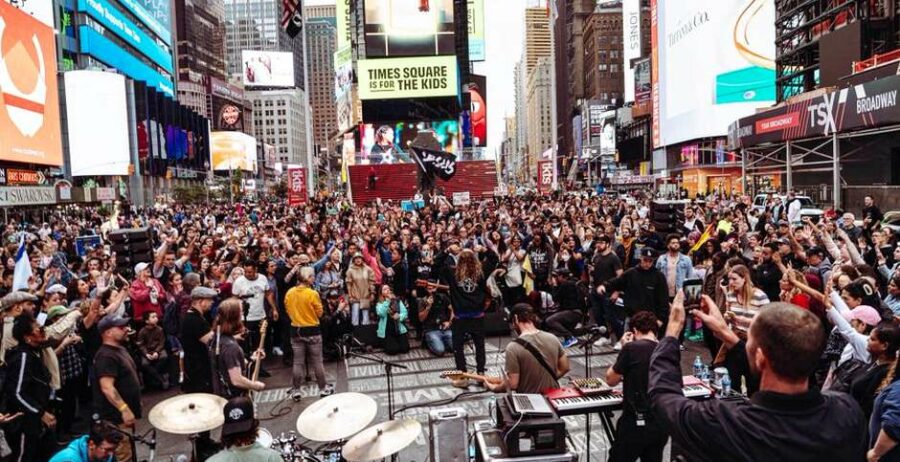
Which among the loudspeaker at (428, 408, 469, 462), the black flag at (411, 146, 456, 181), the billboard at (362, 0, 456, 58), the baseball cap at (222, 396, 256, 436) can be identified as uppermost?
the billboard at (362, 0, 456, 58)

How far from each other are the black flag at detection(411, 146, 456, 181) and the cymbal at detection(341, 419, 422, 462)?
2151cm

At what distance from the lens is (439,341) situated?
11.5 m

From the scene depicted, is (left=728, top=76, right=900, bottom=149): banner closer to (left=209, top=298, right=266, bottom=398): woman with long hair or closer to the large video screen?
(left=209, top=298, right=266, bottom=398): woman with long hair

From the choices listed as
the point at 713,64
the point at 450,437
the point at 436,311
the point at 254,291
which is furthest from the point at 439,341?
the point at 713,64

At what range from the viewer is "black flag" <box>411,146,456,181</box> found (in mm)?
26016

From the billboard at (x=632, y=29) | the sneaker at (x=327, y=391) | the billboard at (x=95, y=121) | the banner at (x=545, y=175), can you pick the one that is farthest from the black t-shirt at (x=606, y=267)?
the billboard at (x=632, y=29)

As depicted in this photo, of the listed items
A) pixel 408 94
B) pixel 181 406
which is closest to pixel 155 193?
pixel 408 94

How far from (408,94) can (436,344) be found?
52446 millimetres

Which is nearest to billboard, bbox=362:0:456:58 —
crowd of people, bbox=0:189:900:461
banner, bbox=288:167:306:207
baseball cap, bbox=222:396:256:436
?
banner, bbox=288:167:306:207

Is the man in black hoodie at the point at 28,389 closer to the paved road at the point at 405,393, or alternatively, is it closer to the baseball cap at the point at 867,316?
the paved road at the point at 405,393

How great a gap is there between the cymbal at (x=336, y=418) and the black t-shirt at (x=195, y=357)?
2783 millimetres

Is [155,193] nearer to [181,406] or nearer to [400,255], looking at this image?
[400,255]

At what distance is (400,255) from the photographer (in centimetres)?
1400

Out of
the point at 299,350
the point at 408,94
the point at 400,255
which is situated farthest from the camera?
the point at 408,94
